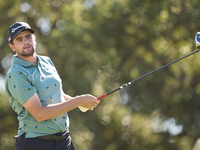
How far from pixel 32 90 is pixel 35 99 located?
0.05 meters

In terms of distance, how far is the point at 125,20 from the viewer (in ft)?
27.4

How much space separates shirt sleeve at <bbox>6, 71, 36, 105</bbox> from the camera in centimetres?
215

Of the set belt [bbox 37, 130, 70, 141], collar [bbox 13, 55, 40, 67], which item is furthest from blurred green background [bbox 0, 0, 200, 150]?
collar [bbox 13, 55, 40, 67]

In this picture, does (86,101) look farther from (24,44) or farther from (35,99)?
(24,44)

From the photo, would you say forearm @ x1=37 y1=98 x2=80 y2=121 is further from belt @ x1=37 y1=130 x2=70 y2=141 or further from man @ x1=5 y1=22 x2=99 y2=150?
belt @ x1=37 y1=130 x2=70 y2=141

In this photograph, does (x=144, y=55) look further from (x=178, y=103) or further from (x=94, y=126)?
(x=94, y=126)

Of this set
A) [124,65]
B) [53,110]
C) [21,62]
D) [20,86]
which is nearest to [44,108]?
[53,110]

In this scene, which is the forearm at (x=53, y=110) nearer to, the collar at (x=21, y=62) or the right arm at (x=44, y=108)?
the right arm at (x=44, y=108)

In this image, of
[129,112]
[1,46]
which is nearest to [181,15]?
[129,112]

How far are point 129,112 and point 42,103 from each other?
259 inches

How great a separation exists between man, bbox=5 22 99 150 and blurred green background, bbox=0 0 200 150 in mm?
5709

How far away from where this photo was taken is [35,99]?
2174mm

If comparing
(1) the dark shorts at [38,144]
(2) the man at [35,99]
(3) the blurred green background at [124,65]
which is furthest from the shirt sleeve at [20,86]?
(3) the blurred green background at [124,65]

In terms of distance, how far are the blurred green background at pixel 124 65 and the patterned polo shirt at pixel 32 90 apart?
5.72 metres
